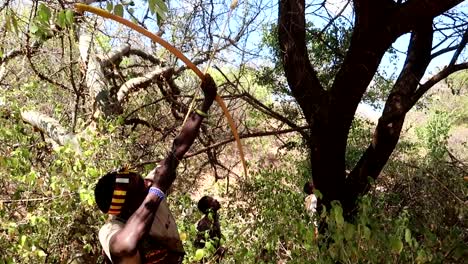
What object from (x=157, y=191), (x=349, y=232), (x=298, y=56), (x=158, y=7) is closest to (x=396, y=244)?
(x=349, y=232)

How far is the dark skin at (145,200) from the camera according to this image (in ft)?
6.68

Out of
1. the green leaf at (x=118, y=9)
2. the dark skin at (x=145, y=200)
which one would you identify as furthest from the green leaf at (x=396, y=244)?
the green leaf at (x=118, y=9)

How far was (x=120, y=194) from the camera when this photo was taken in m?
2.21

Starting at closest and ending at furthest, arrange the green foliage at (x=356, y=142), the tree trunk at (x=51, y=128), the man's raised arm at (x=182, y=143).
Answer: the man's raised arm at (x=182, y=143), the tree trunk at (x=51, y=128), the green foliage at (x=356, y=142)

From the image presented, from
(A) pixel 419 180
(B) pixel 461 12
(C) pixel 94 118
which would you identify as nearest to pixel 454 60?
(B) pixel 461 12

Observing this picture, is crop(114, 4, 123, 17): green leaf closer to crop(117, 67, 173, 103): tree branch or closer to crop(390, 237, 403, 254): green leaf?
crop(390, 237, 403, 254): green leaf

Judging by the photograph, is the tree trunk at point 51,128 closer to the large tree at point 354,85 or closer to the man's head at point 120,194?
the man's head at point 120,194

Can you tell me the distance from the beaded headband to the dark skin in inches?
1.6

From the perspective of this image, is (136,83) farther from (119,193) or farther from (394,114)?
(119,193)

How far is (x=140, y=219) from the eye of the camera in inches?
82.0

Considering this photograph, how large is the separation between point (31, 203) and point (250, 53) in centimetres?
236

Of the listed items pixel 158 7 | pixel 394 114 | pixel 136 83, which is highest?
pixel 136 83

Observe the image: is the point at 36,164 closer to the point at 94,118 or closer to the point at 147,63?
the point at 94,118

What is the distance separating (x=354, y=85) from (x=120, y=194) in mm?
2138
